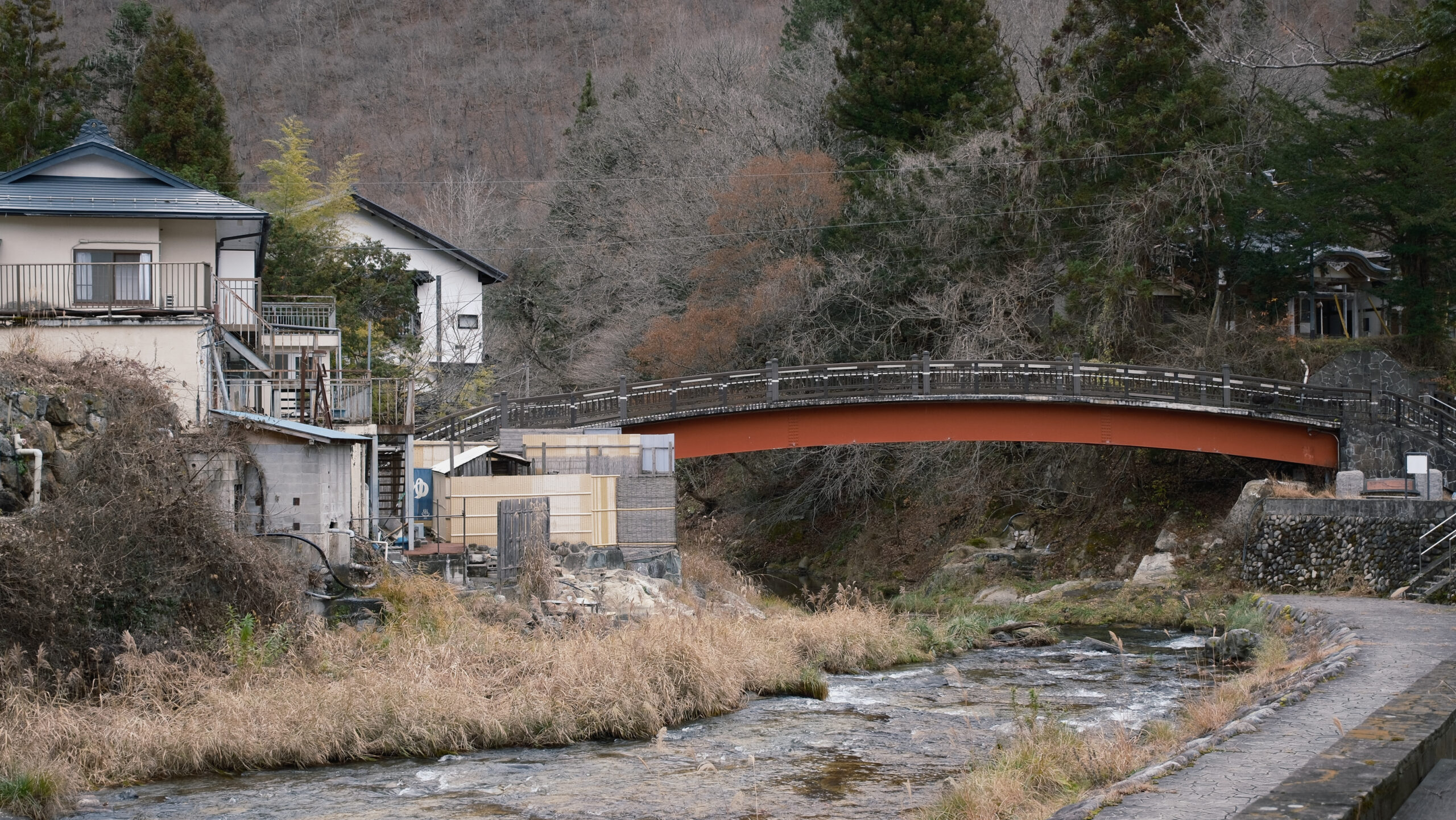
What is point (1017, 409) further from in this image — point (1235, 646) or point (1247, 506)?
point (1235, 646)

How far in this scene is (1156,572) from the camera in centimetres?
3419

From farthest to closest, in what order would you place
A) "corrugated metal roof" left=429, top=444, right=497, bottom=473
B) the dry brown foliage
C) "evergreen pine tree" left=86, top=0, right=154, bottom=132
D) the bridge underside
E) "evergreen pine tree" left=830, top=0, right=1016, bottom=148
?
"evergreen pine tree" left=86, top=0, right=154, bottom=132
"evergreen pine tree" left=830, top=0, right=1016, bottom=148
the bridge underside
"corrugated metal roof" left=429, top=444, right=497, bottom=473
the dry brown foliage

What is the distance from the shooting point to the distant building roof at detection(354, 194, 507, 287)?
52500mm

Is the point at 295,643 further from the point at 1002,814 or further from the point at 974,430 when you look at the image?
the point at 974,430

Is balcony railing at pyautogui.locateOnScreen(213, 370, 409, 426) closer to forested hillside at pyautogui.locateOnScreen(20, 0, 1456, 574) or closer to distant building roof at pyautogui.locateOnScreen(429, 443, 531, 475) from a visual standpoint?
distant building roof at pyautogui.locateOnScreen(429, 443, 531, 475)

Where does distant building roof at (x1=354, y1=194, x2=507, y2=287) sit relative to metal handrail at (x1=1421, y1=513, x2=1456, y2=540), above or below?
above

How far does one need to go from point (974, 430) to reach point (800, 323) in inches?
417

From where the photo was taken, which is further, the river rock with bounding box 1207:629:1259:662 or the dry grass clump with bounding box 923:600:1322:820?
the river rock with bounding box 1207:629:1259:662

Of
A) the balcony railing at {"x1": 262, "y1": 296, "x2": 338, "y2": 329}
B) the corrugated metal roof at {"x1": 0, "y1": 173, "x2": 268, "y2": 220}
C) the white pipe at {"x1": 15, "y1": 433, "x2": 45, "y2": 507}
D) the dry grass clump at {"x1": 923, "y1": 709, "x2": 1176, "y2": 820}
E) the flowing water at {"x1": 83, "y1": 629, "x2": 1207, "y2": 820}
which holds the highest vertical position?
the corrugated metal roof at {"x1": 0, "y1": 173, "x2": 268, "y2": 220}

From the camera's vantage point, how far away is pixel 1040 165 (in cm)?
4184

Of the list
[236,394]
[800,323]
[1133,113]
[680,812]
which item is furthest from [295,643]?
[1133,113]

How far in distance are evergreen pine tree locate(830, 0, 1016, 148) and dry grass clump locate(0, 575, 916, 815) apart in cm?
2787

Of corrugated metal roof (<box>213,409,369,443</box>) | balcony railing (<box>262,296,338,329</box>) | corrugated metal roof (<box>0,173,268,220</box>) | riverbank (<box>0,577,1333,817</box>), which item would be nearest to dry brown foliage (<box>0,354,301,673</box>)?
riverbank (<box>0,577,1333,817</box>)

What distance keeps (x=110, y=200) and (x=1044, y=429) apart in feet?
74.1
